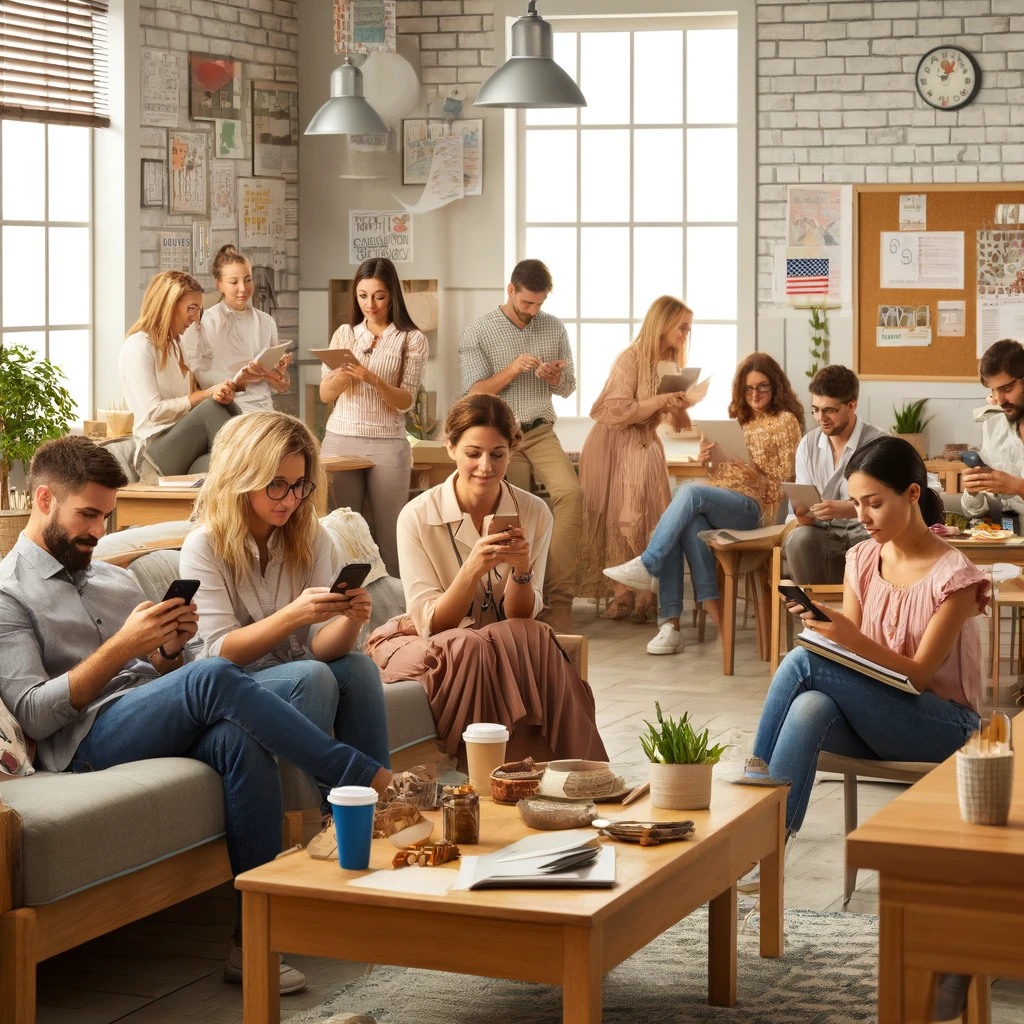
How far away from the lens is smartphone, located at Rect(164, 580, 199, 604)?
11.4 feet

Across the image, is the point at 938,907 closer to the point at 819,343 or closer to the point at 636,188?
Answer: the point at 819,343

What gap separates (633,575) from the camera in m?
7.76

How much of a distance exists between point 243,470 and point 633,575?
4128 mm

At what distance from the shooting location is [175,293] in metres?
6.91

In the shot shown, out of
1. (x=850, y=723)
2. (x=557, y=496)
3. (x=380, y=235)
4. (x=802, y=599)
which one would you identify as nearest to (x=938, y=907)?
(x=802, y=599)

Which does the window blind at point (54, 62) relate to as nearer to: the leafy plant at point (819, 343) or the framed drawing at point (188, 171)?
the framed drawing at point (188, 171)

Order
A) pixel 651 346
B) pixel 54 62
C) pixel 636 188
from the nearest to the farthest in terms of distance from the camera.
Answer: pixel 54 62 → pixel 651 346 → pixel 636 188

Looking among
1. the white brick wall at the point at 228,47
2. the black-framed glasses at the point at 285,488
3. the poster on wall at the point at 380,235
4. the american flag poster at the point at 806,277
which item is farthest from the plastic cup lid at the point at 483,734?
the poster on wall at the point at 380,235

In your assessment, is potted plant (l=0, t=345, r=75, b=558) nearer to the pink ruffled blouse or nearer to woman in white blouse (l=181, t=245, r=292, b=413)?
woman in white blouse (l=181, t=245, r=292, b=413)

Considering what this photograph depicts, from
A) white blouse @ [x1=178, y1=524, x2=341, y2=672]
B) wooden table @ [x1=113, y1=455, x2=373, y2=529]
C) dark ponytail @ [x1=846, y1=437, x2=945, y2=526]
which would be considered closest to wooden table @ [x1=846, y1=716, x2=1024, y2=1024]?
dark ponytail @ [x1=846, y1=437, x2=945, y2=526]

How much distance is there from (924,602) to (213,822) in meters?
1.68

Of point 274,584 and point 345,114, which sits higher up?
point 345,114

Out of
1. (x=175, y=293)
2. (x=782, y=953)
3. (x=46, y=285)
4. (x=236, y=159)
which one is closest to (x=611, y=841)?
(x=782, y=953)

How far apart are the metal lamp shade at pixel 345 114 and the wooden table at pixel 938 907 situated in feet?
21.2
